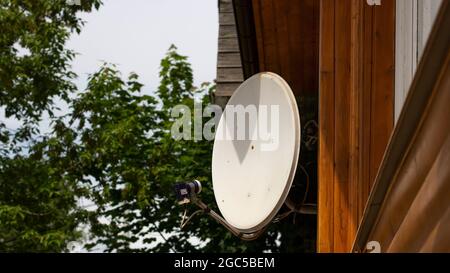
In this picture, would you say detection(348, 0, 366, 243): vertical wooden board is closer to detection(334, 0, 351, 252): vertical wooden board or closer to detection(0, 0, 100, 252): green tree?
detection(334, 0, 351, 252): vertical wooden board

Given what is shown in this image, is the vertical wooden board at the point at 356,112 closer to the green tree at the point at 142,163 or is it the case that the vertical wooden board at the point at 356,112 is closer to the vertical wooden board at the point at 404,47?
the vertical wooden board at the point at 404,47

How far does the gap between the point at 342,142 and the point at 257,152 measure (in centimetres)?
59

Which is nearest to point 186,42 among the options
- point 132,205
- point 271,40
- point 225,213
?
point 132,205

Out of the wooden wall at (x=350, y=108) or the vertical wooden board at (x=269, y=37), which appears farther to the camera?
the vertical wooden board at (x=269, y=37)

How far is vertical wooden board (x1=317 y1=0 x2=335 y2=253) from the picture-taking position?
381cm

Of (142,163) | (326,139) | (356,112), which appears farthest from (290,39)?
(142,163)

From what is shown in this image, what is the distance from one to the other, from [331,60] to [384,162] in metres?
2.19

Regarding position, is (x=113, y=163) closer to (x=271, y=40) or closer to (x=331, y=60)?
(x=271, y=40)

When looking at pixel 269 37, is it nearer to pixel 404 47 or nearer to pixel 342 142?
pixel 342 142

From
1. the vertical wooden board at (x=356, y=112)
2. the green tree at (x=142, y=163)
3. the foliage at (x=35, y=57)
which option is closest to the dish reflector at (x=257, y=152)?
the vertical wooden board at (x=356, y=112)

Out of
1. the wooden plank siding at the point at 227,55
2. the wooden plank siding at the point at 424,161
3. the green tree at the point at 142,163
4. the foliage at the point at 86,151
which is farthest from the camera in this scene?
the foliage at the point at 86,151

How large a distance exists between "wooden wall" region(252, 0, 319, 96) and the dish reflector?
0.82 m

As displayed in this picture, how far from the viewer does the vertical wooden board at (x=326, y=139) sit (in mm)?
3812

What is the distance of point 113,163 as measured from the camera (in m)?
11.3
